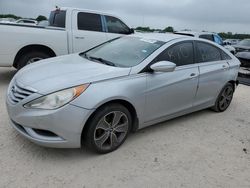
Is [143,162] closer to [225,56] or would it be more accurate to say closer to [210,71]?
[210,71]

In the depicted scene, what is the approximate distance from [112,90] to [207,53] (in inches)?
93.4

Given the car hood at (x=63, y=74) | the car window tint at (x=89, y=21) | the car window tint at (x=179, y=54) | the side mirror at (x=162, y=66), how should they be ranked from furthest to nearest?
the car window tint at (x=89, y=21)
the car window tint at (x=179, y=54)
the side mirror at (x=162, y=66)
the car hood at (x=63, y=74)

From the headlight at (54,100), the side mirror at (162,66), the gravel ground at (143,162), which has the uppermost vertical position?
the side mirror at (162,66)

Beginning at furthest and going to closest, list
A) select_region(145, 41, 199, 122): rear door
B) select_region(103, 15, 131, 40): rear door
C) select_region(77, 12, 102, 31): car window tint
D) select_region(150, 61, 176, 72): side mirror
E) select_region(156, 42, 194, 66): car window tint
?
select_region(103, 15, 131, 40): rear door, select_region(77, 12, 102, 31): car window tint, select_region(156, 42, 194, 66): car window tint, select_region(145, 41, 199, 122): rear door, select_region(150, 61, 176, 72): side mirror

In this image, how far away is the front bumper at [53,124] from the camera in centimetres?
297

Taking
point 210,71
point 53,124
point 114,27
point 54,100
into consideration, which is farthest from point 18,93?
point 114,27

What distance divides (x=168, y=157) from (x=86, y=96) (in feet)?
4.46

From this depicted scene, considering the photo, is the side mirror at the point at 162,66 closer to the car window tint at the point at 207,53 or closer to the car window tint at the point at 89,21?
the car window tint at the point at 207,53

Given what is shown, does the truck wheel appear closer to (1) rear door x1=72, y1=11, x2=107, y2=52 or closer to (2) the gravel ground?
(1) rear door x1=72, y1=11, x2=107, y2=52

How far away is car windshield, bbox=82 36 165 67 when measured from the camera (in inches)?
152

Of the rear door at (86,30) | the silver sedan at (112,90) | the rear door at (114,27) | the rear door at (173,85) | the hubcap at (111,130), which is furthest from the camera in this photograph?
the rear door at (114,27)

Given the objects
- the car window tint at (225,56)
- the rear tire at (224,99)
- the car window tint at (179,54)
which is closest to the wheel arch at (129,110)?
the car window tint at (179,54)

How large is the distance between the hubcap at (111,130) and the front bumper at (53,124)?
0.91ft

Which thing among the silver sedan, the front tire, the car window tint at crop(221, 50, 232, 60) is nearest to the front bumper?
the silver sedan
